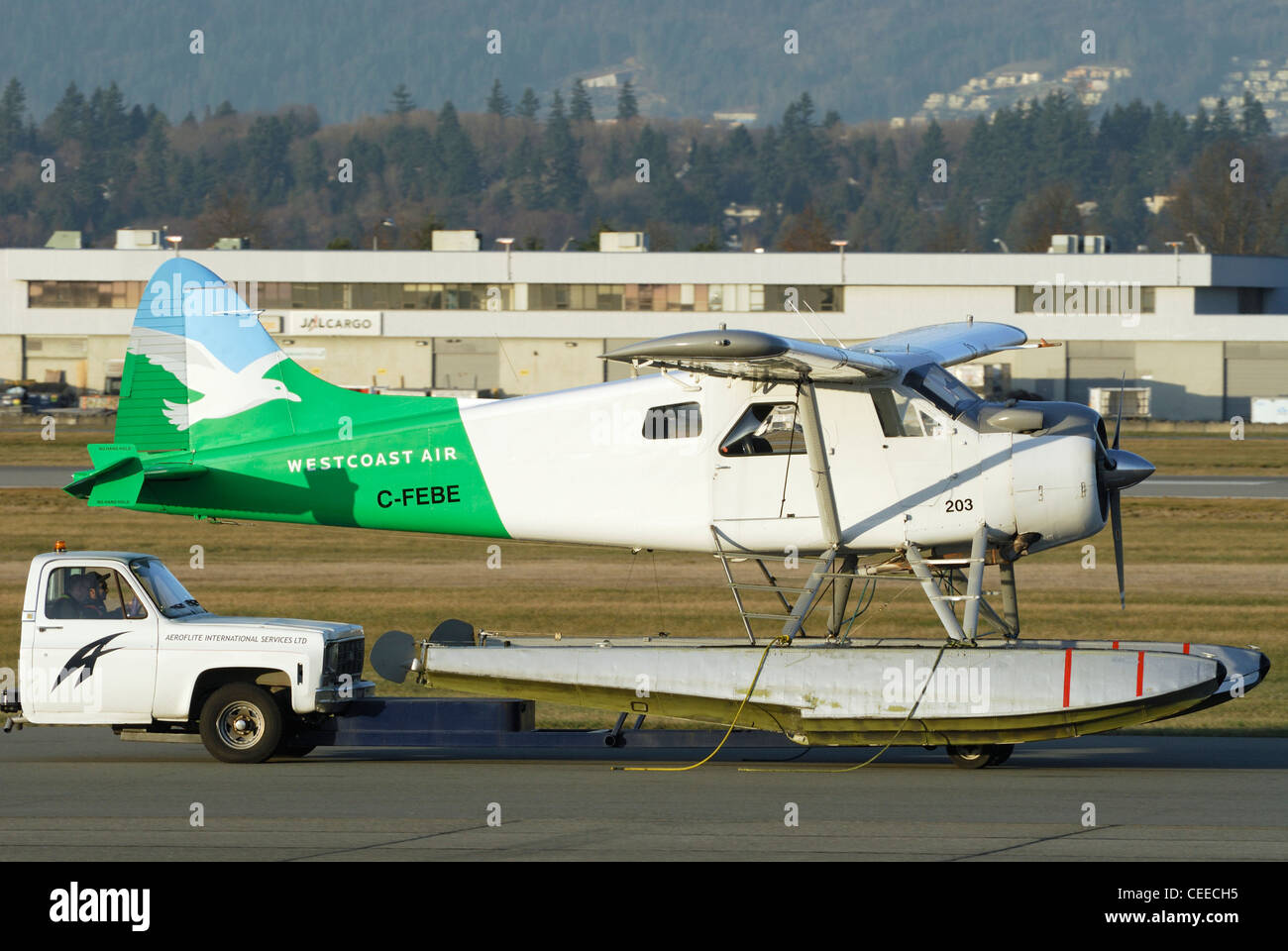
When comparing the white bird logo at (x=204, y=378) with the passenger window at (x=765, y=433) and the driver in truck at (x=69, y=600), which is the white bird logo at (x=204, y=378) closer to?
the driver in truck at (x=69, y=600)

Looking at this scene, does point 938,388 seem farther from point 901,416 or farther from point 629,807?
point 629,807

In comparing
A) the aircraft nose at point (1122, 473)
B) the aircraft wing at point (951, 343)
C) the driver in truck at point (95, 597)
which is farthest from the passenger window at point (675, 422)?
the driver in truck at point (95, 597)

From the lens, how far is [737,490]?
13.5 metres

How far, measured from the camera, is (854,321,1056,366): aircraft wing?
14.2m

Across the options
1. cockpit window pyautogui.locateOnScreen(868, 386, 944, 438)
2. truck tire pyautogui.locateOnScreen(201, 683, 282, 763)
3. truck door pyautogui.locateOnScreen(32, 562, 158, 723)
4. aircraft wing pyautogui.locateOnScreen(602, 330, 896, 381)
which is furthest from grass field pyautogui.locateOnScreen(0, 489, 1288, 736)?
aircraft wing pyautogui.locateOnScreen(602, 330, 896, 381)

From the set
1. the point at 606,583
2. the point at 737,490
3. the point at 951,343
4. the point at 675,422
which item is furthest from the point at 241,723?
the point at 606,583

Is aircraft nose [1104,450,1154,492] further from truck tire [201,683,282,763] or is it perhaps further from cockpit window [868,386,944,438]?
truck tire [201,683,282,763]

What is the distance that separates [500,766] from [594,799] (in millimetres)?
1845

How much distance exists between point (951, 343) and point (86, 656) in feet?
25.7

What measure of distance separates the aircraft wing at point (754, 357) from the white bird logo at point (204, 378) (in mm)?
4463

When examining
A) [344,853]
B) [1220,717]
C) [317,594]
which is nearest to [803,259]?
[317,594]

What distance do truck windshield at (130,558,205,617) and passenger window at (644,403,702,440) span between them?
400 centimetres

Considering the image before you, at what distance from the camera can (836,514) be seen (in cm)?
1328
